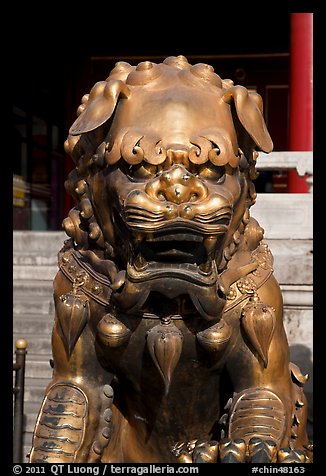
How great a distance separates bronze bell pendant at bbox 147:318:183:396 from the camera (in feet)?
5.11

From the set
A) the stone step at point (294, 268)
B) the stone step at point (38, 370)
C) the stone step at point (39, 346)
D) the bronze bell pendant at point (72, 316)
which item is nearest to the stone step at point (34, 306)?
the stone step at point (39, 346)

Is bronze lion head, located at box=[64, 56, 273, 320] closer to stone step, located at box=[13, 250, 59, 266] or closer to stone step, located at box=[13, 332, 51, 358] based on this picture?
stone step, located at box=[13, 332, 51, 358]

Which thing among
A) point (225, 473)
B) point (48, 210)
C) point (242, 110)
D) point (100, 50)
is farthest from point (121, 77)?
point (48, 210)

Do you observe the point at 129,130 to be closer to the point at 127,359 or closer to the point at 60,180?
the point at 127,359

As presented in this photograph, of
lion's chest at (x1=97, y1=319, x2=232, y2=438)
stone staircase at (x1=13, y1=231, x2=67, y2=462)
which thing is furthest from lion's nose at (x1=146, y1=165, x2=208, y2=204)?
stone staircase at (x1=13, y1=231, x2=67, y2=462)

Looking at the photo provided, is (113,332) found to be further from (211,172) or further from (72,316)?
(211,172)

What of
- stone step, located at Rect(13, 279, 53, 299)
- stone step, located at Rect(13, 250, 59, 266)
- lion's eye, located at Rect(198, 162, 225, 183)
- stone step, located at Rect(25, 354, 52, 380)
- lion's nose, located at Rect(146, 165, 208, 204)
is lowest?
stone step, located at Rect(25, 354, 52, 380)

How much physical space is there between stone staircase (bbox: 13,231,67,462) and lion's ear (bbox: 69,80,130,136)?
176 centimetres

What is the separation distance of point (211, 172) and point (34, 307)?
2452 millimetres

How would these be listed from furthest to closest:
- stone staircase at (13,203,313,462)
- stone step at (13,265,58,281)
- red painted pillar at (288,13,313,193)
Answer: red painted pillar at (288,13,313,193), stone step at (13,265,58,281), stone staircase at (13,203,313,462)

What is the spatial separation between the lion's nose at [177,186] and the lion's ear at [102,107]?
24cm

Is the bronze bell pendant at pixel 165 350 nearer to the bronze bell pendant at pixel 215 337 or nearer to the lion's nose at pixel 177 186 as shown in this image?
the bronze bell pendant at pixel 215 337

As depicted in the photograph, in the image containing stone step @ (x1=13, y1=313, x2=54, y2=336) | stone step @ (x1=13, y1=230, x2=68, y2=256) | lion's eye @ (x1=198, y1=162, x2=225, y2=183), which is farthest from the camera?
stone step @ (x1=13, y1=230, x2=68, y2=256)

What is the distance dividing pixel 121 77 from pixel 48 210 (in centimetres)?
795
